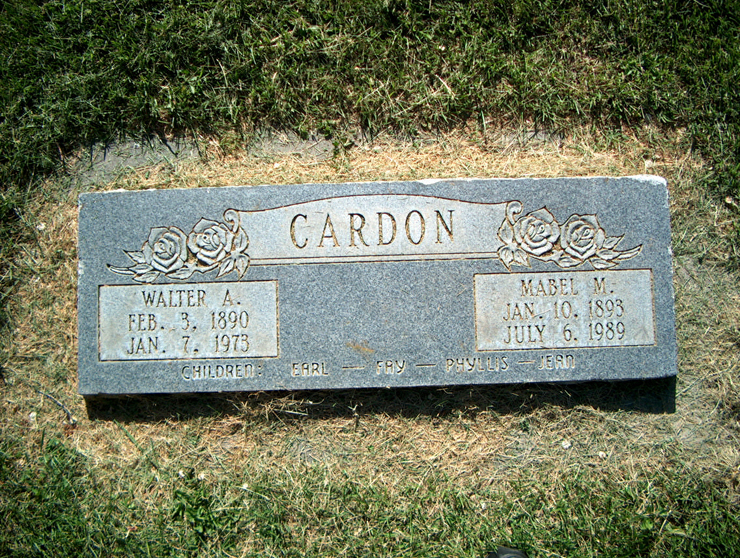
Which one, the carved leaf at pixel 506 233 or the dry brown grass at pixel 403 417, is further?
the dry brown grass at pixel 403 417

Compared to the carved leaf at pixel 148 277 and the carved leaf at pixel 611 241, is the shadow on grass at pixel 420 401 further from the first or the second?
the carved leaf at pixel 611 241

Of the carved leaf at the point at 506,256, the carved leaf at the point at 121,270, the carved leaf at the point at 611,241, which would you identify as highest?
the carved leaf at the point at 611,241

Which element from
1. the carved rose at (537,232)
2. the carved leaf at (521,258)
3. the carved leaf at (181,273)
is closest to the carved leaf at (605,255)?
the carved rose at (537,232)

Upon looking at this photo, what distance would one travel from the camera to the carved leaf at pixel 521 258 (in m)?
3.22

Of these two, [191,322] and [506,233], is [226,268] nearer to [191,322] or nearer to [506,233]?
[191,322]

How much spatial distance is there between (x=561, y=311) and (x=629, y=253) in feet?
1.97

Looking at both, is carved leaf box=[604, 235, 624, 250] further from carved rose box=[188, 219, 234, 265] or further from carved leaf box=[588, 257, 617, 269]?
carved rose box=[188, 219, 234, 265]

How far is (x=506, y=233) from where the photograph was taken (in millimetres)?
Answer: 3248

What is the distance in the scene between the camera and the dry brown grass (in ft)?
11.1

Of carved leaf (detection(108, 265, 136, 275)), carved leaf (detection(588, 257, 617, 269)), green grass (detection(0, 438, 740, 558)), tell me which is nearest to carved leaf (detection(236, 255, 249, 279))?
carved leaf (detection(108, 265, 136, 275))

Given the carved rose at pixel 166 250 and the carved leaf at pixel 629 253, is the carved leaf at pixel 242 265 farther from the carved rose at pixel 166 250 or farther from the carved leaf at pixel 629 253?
the carved leaf at pixel 629 253

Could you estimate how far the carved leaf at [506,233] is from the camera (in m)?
3.24

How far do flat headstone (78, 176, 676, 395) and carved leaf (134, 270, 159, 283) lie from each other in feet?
0.05

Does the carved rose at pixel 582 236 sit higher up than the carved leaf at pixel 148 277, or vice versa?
the carved rose at pixel 582 236
